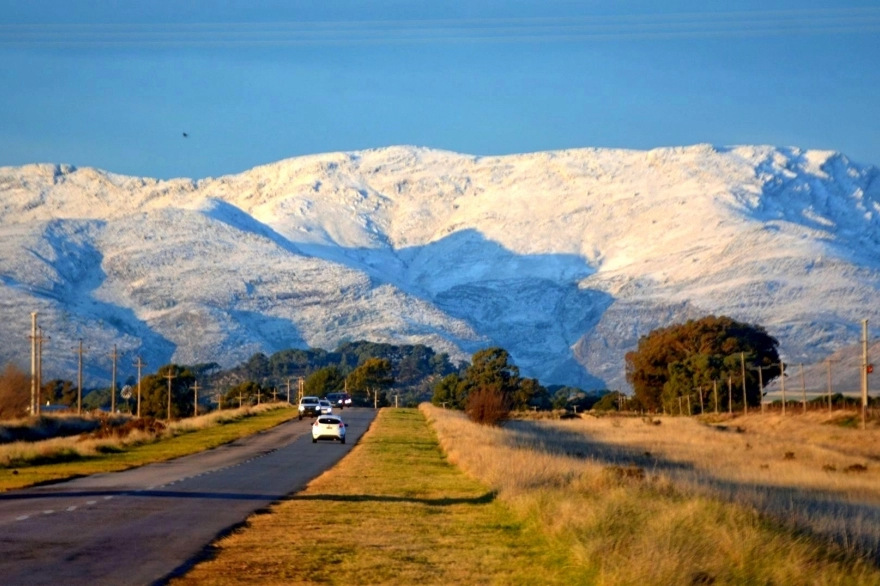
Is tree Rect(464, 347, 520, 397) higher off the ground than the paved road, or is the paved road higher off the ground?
tree Rect(464, 347, 520, 397)

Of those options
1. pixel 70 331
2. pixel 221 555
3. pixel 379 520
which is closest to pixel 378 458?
pixel 379 520

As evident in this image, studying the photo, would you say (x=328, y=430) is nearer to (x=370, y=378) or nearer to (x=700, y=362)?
(x=700, y=362)

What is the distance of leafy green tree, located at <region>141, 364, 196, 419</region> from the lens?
4673 inches

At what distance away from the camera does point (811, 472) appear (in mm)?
39938

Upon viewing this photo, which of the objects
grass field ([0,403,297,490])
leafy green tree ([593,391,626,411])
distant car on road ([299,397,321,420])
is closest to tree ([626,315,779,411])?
leafy green tree ([593,391,626,411])

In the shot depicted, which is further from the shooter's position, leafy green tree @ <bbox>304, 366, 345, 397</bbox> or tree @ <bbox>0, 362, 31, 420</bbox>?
leafy green tree @ <bbox>304, 366, 345, 397</bbox>

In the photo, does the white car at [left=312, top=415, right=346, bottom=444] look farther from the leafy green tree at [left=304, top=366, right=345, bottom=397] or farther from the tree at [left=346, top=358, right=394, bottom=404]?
the leafy green tree at [left=304, top=366, right=345, bottom=397]

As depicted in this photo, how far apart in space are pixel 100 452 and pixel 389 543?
96.2 ft

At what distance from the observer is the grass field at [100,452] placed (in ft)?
106

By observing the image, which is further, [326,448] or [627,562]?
[326,448]

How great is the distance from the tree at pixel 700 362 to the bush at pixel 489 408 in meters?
36.2

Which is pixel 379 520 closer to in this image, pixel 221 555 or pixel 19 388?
pixel 221 555

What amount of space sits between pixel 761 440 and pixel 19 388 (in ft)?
175

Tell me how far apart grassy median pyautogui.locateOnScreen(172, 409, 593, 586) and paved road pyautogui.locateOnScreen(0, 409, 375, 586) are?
0.60 m
